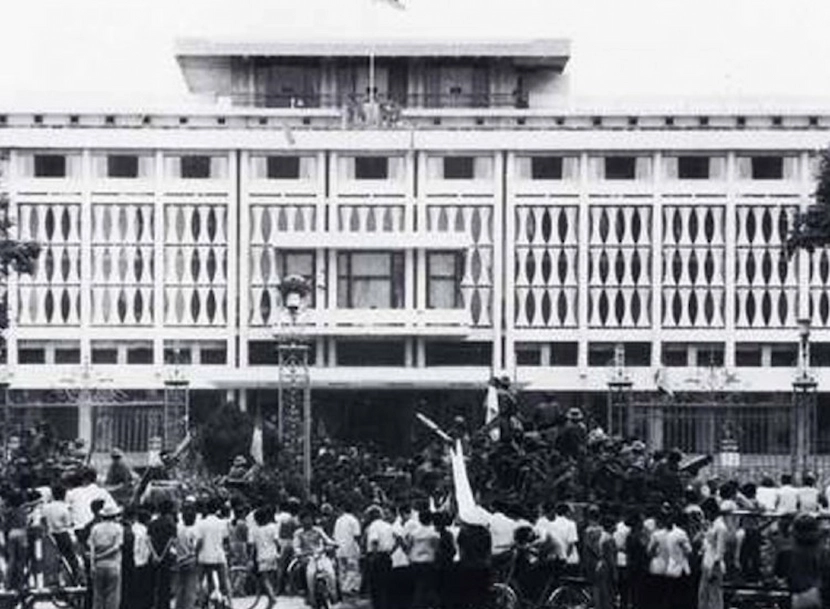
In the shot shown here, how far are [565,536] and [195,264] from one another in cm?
4258

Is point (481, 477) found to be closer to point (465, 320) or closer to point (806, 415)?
point (806, 415)

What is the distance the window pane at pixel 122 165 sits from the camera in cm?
6397

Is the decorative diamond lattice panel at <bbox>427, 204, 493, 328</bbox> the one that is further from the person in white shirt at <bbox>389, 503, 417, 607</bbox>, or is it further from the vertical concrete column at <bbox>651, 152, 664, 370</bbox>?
the person in white shirt at <bbox>389, 503, 417, 607</bbox>

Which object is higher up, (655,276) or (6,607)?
(655,276)

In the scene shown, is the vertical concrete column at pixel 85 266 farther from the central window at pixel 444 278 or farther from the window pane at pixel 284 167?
the central window at pixel 444 278

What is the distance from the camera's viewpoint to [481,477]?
2861cm

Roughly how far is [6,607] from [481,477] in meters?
8.65

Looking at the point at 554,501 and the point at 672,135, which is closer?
the point at 554,501

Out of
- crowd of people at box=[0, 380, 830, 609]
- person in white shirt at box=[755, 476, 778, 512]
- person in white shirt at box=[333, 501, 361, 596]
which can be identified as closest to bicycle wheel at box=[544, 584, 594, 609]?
crowd of people at box=[0, 380, 830, 609]

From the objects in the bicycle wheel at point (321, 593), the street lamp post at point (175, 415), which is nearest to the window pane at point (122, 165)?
the street lamp post at point (175, 415)

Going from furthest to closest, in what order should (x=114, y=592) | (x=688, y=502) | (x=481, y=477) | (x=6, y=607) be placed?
(x=481, y=477) → (x=688, y=502) → (x=6, y=607) → (x=114, y=592)

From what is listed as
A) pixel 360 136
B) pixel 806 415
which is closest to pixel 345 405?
pixel 360 136

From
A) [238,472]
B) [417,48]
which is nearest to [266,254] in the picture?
[417,48]

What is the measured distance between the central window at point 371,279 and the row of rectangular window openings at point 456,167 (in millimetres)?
2946
